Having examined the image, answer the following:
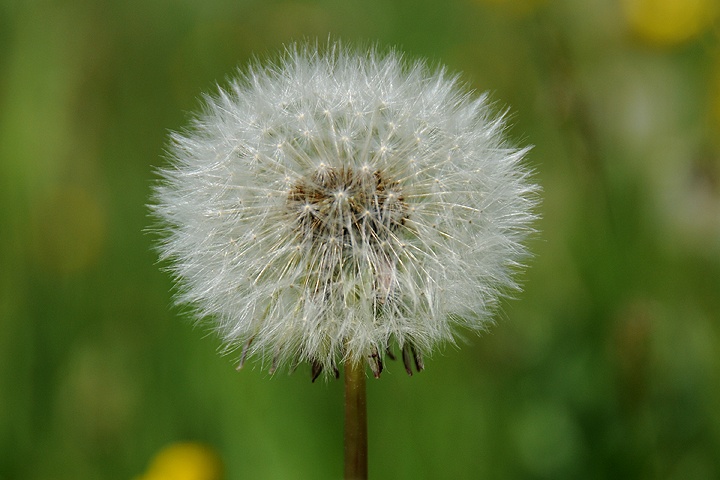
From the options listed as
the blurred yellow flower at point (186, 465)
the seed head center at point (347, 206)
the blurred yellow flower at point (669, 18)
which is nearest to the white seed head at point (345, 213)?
the seed head center at point (347, 206)

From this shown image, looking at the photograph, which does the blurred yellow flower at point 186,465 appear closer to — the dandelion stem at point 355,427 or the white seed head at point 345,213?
the white seed head at point 345,213

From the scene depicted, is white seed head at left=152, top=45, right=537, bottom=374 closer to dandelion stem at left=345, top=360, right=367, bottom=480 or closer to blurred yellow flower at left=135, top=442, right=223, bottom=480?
dandelion stem at left=345, top=360, right=367, bottom=480

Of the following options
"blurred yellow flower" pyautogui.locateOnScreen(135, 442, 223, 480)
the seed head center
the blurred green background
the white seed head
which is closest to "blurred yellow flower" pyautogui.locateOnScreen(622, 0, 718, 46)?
the blurred green background

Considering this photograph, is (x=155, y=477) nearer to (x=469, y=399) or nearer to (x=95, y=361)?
(x=95, y=361)

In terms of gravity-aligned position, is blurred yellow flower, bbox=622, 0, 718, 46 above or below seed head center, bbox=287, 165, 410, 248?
above

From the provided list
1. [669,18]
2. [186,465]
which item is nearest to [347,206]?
[186,465]
